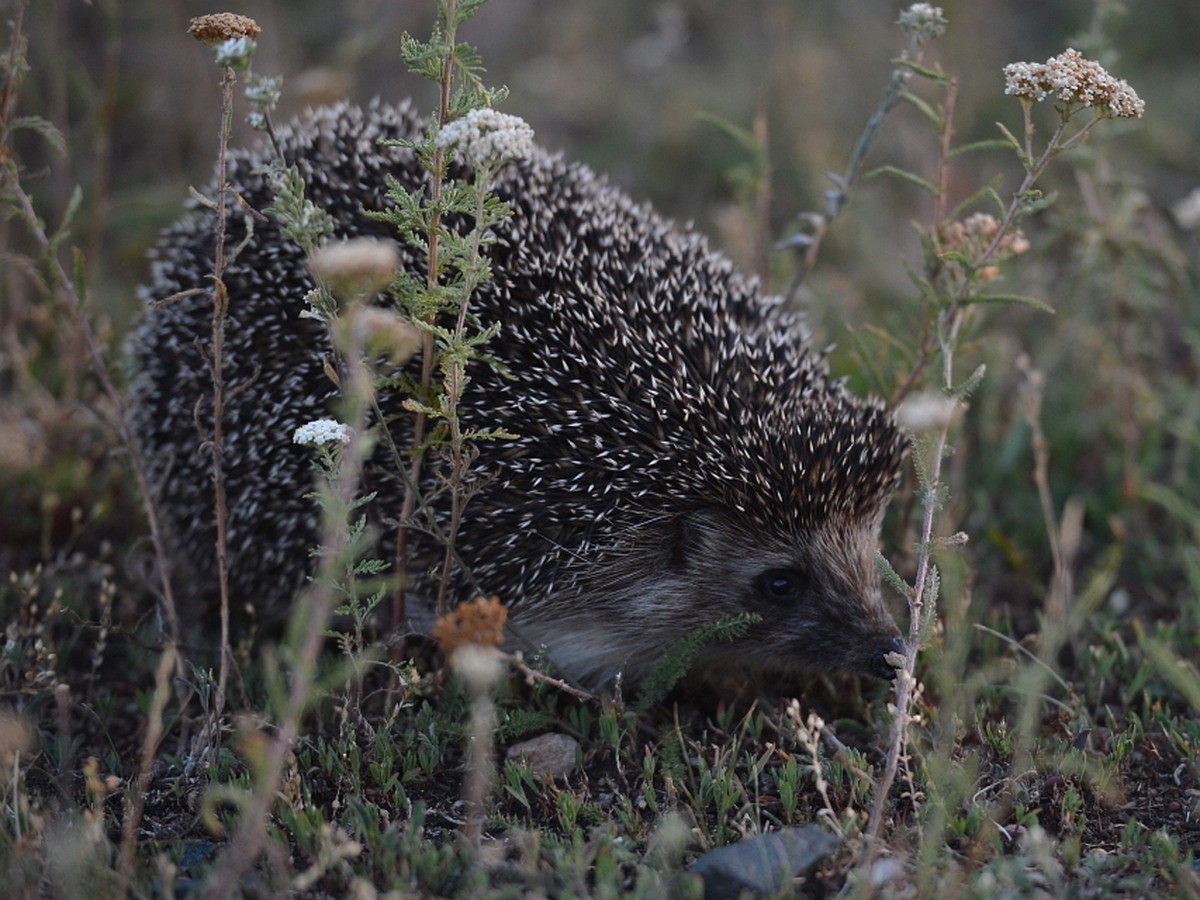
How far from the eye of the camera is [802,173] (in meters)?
8.30

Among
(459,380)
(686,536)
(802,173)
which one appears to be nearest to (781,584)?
(686,536)

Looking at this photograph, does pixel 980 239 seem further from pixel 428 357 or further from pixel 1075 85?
pixel 428 357

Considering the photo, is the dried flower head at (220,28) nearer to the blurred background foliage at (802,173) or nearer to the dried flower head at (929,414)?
the dried flower head at (929,414)

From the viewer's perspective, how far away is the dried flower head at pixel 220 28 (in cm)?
355

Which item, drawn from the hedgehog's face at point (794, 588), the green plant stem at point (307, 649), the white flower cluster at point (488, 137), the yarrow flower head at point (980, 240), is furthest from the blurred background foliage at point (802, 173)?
the green plant stem at point (307, 649)

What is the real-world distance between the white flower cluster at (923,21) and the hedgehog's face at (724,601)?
181cm

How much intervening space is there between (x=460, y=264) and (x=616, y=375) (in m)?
0.93

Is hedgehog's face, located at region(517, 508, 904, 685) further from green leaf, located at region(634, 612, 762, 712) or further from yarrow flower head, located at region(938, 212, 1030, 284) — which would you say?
yarrow flower head, located at region(938, 212, 1030, 284)

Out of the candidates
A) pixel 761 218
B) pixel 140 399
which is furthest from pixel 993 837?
pixel 140 399

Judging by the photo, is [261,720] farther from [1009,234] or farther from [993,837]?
Result: [1009,234]

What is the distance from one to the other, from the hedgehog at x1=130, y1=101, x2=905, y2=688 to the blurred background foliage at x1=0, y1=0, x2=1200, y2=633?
1067 mm

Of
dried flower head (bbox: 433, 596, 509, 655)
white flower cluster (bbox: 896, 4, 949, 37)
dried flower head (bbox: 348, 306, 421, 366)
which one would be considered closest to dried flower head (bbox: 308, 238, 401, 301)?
dried flower head (bbox: 348, 306, 421, 366)

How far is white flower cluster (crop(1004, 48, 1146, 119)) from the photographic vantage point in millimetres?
3799

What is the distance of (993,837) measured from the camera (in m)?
3.60
